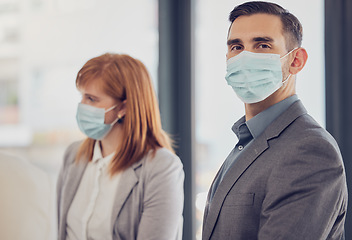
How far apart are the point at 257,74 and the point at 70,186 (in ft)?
3.34

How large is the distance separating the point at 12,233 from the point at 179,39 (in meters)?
1.39

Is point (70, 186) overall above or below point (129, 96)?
below

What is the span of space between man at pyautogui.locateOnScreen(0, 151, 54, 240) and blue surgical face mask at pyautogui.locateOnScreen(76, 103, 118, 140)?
1.07 feet

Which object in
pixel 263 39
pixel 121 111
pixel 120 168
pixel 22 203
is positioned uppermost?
pixel 263 39

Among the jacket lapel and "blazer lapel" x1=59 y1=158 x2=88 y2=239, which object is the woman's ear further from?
the jacket lapel

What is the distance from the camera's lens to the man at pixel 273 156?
0.97m

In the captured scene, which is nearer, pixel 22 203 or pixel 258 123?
pixel 258 123

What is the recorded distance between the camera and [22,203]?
1742mm

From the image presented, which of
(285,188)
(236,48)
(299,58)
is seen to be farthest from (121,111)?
(285,188)

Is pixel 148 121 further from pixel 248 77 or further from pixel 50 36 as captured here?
pixel 50 36

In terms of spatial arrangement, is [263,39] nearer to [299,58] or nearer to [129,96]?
[299,58]

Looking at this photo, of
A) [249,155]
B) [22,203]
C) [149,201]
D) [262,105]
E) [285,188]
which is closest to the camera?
[285,188]

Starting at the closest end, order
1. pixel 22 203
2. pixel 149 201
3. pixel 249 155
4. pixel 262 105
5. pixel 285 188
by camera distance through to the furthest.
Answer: pixel 285 188 → pixel 249 155 → pixel 262 105 → pixel 149 201 → pixel 22 203

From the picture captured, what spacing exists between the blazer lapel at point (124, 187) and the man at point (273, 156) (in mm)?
452
